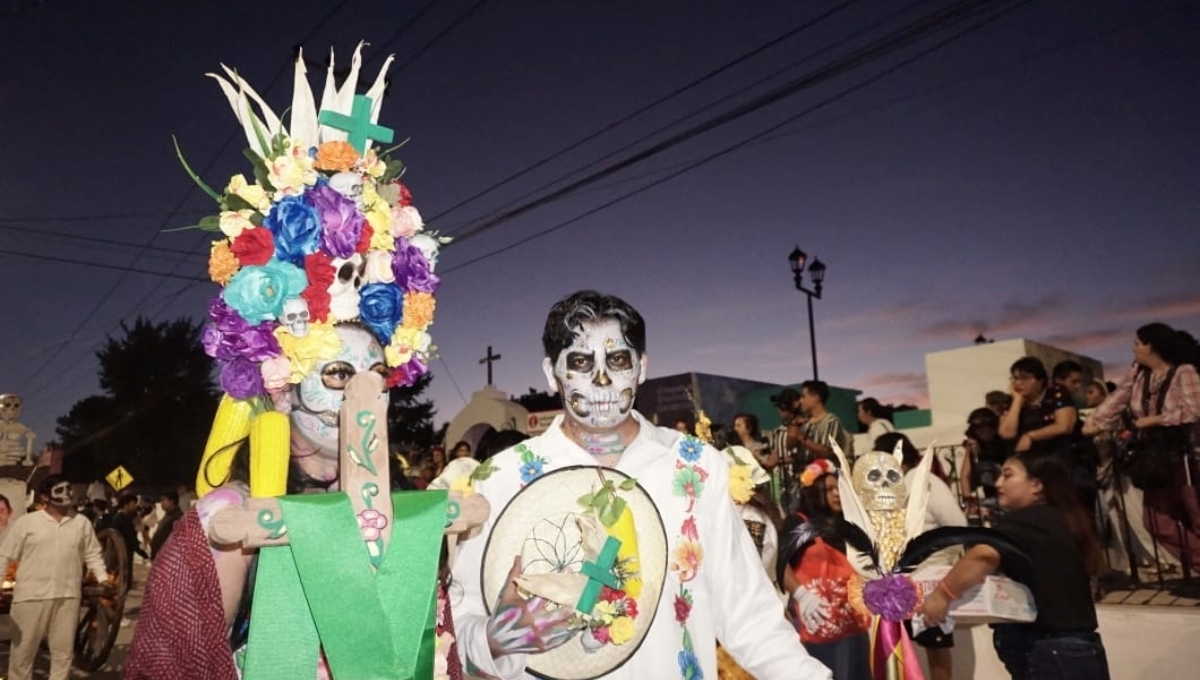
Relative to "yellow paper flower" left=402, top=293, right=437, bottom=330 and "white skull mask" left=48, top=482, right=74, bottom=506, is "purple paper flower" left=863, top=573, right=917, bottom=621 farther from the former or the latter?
"white skull mask" left=48, top=482, right=74, bottom=506

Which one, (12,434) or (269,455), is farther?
(12,434)

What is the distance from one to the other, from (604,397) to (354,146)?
1120 mm

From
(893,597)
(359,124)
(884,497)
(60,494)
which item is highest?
(359,124)

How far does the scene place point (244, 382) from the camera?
A: 2.13 metres

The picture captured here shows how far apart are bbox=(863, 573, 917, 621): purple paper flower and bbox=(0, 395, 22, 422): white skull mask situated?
12139 mm

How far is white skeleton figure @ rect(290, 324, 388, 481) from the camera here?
2.12m

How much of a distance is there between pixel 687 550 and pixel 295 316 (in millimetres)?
1419

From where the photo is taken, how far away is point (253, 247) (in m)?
2.12

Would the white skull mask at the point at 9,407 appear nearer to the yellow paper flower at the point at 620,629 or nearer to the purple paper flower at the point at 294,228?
Result: the purple paper flower at the point at 294,228

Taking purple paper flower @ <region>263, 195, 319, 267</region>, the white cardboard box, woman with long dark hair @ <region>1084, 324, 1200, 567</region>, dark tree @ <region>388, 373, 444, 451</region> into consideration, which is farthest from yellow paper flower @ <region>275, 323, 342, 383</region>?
dark tree @ <region>388, 373, 444, 451</region>

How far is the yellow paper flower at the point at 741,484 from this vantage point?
2.76m

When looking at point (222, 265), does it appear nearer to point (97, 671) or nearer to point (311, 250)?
point (311, 250)

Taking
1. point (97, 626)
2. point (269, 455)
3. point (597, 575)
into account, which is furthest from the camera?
point (97, 626)

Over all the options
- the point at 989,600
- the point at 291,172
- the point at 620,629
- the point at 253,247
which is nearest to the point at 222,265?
the point at 253,247
